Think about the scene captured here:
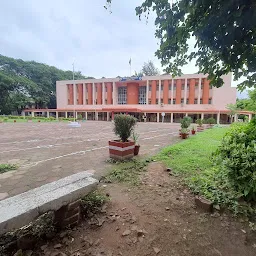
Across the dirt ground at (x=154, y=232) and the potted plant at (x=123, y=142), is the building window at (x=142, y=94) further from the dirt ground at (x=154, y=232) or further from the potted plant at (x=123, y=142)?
the dirt ground at (x=154, y=232)

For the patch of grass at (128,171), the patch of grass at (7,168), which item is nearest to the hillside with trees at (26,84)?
the patch of grass at (7,168)

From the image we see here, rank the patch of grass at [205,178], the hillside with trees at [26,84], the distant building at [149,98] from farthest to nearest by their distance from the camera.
A: the hillside with trees at [26,84] < the distant building at [149,98] < the patch of grass at [205,178]

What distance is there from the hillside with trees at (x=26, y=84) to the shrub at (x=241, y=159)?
151ft

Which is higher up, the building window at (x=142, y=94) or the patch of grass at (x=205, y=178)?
the building window at (x=142, y=94)

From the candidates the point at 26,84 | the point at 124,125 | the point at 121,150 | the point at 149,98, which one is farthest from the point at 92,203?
the point at 26,84

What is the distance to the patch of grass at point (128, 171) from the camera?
397 cm

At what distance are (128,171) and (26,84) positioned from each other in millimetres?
46590

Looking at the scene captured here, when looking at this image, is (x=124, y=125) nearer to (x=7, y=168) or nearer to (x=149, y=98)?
(x=7, y=168)

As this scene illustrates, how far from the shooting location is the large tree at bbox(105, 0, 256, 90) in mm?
2162

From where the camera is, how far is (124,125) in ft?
18.8

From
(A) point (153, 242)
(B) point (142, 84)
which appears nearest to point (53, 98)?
(B) point (142, 84)

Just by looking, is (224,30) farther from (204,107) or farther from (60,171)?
(204,107)

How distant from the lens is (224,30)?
2.28m

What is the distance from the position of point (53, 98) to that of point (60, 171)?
5055 cm
